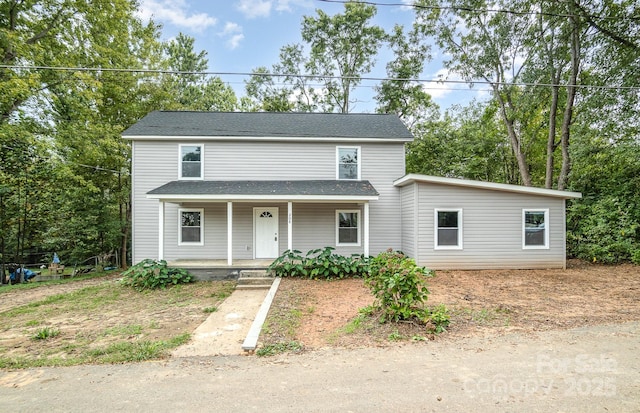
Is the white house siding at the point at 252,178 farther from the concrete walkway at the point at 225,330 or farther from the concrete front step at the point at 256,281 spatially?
the concrete walkway at the point at 225,330

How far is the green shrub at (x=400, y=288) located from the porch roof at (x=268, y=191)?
16.6 feet

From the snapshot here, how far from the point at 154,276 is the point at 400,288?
764 cm

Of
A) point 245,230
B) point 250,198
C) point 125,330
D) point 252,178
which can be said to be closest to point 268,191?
point 250,198

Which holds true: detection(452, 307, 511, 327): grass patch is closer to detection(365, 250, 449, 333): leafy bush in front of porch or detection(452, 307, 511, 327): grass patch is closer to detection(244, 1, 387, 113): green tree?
detection(365, 250, 449, 333): leafy bush in front of porch

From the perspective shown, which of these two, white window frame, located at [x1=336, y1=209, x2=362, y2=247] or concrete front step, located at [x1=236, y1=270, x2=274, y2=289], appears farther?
white window frame, located at [x1=336, y1=209, x2=362, y2=247]

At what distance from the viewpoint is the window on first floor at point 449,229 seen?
10211 mm

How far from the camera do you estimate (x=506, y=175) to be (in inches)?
836

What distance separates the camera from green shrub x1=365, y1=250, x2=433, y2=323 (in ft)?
15.4

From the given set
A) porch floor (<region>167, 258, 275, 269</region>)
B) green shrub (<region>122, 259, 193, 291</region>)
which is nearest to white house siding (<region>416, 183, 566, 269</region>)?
porch floor (<region>167, 258, 275, 269</region>)

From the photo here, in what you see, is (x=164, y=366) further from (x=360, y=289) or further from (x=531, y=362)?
(x=360, y=289)

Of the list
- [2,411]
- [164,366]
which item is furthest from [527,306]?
[2,411]

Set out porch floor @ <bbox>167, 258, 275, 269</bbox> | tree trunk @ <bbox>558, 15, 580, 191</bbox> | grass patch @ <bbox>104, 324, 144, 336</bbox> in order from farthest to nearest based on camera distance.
Answer: tree trunk @ <bbox>558, 15, 580, 191</bbox>
porch floor @ <bbox>167, 258, 275, 269</bbox>
grass patch @ <bbox>104, 324, 144, 336</bbox>

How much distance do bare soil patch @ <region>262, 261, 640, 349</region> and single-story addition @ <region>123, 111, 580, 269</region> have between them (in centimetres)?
142

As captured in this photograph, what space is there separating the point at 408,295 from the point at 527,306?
10.5ft
